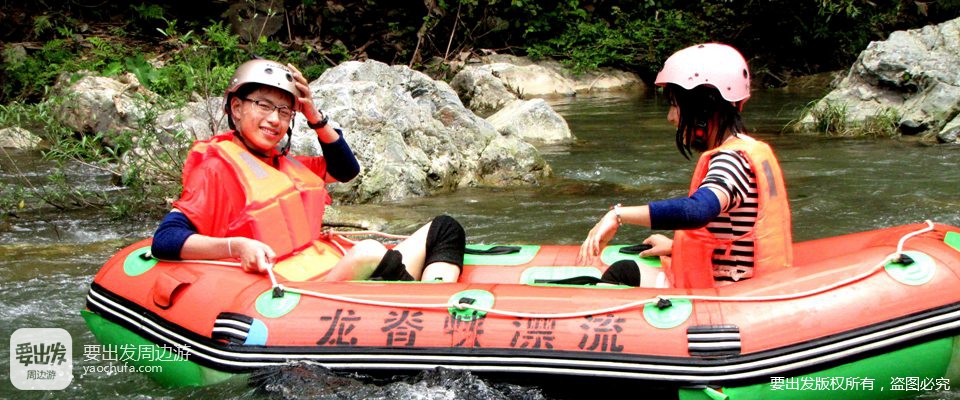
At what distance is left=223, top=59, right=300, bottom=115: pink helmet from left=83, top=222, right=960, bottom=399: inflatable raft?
677mm

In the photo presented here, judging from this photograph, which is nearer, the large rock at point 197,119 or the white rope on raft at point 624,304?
the white rope on raft at point 624,304

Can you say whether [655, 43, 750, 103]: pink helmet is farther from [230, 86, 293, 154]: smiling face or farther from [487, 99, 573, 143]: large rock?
[487, 99, 573, 143]: large rock

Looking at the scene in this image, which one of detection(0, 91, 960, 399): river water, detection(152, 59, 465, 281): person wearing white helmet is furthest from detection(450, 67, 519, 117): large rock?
detection(152, 59, 465, 281): person wearing white helmet

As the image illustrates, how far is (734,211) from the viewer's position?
10.1 ft

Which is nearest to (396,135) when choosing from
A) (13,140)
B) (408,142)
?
(408,142)

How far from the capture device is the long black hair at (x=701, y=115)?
122 inches

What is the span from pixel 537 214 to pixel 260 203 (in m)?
2.97

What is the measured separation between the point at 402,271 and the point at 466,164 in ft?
12.4

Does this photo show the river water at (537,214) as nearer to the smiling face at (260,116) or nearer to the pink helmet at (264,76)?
the smiling face at (260,116)

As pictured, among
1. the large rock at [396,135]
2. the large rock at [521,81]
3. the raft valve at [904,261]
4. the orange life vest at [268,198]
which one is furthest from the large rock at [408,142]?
the raft valve at [904,261]

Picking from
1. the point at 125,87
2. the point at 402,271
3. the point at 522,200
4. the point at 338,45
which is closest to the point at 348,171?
the point at 402,271

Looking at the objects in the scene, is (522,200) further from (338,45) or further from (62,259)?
(338,45)

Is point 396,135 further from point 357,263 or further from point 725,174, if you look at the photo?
point 725,174

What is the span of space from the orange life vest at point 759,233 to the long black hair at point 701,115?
0.06 meters
